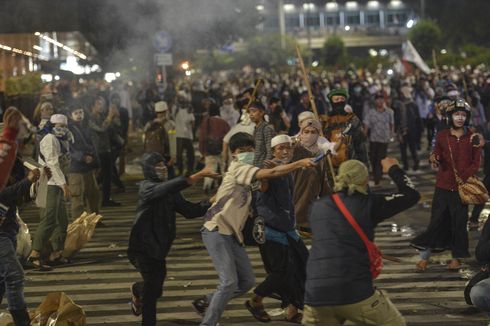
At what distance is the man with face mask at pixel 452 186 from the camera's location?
10820 millimetres

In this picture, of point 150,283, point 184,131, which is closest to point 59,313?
point 150,283

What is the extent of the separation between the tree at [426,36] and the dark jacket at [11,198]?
91.2m

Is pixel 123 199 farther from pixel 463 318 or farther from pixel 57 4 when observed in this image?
pixel 463 318

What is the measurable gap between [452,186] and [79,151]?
16.3ft

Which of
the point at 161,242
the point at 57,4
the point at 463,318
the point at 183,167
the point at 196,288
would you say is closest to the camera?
the point at 161,242

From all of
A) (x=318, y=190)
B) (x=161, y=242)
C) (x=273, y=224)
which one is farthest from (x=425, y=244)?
(x=161, y=242)

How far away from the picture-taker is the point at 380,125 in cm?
1917

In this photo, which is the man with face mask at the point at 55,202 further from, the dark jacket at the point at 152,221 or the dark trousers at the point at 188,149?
the dark trousers at the point at 188,149

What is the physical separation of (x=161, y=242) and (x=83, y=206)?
5.94 m

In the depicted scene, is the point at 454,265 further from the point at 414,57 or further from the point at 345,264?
the point at 414,57

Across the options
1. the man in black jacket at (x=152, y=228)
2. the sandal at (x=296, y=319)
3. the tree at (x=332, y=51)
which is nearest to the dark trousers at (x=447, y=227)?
the sandal at (x=296, y=319)

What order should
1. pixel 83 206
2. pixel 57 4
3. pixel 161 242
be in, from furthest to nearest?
pixel 57 4 < pixel 83 206 < pixel 161 242

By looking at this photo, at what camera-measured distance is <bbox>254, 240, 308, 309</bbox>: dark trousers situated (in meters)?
8.73

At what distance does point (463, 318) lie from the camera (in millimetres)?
9062
